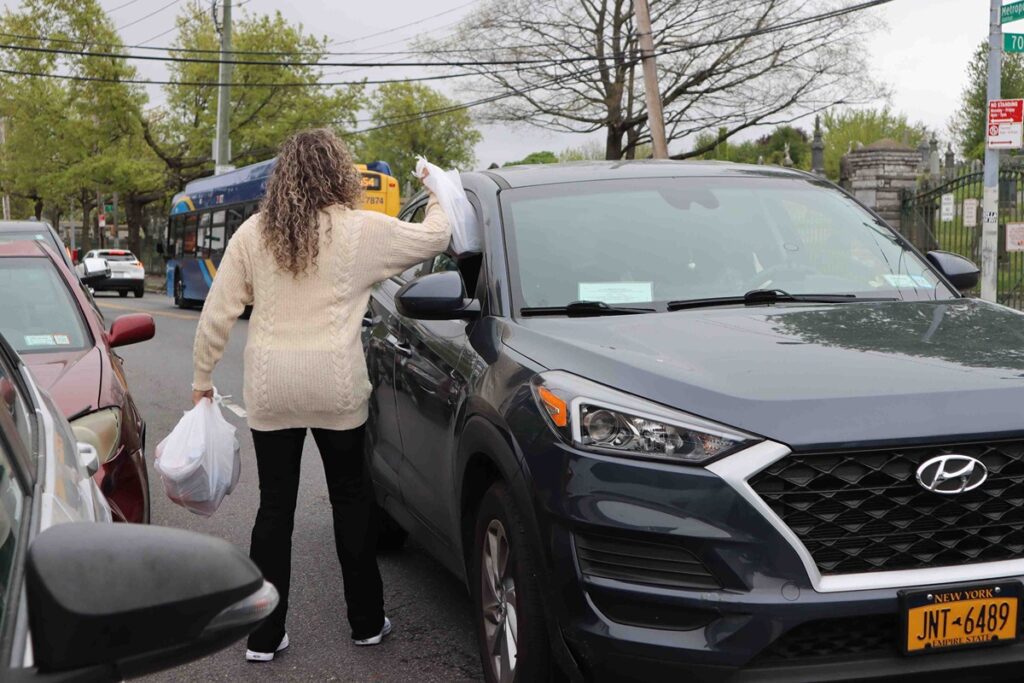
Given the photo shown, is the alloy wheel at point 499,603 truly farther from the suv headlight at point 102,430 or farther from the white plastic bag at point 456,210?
the suv headlight at point 102,430

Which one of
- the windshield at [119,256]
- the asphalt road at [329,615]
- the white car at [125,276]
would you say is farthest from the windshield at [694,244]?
the windshield at [119,256]

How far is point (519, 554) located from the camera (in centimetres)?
331

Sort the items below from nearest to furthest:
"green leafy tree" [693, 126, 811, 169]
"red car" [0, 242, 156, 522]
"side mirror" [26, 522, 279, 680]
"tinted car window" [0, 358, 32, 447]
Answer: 1. "side mirror" [26, 522, 279, 680]
2. "tinted car window" [0, 358, 32, 447]
3. "red car" [0, 242, 156, 522]
4. "green leafy tree" [693, 126, 811, 169]

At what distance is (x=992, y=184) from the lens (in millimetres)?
15016

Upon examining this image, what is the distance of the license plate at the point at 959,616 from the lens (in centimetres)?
284

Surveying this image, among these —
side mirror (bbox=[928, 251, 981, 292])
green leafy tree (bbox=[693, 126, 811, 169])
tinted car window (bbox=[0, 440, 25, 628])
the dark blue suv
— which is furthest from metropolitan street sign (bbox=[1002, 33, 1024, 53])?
green leafy tree (bbox=[693, 126, 811, 169])

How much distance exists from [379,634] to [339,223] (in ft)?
5.21

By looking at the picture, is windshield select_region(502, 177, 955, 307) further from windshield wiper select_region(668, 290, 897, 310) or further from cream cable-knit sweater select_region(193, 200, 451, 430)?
cream cable-knit sweater select_region(193, 200, 451, 430)

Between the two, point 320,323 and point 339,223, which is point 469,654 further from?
point 339,223

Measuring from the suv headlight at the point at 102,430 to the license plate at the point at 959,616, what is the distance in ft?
9.56

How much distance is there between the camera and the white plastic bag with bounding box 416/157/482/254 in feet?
14.8

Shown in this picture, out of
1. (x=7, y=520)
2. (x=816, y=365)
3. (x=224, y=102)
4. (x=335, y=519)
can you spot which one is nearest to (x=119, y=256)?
(x=224, y=102)

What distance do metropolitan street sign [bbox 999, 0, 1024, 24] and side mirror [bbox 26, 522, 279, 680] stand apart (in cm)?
1422

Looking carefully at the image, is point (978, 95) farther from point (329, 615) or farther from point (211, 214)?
point (329, 615)
